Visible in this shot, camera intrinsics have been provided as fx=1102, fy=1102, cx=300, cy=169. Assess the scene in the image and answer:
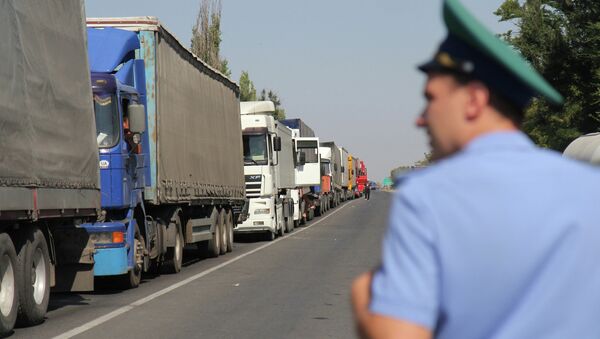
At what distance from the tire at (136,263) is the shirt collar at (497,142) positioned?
14.2 meters

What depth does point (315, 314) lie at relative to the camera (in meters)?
12.9

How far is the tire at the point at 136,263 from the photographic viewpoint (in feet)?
53.3

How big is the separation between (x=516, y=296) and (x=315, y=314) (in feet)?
36.3

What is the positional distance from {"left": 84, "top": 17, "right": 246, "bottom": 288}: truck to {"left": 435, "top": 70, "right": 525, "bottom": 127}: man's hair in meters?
13.4

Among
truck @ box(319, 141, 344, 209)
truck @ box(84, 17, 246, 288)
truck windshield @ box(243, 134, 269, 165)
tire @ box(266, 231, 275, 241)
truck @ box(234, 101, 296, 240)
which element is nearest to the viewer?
truck @ box(84, 17, 246, 288)

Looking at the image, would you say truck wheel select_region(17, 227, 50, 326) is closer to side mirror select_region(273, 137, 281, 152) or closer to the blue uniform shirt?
the blue uniform shirt

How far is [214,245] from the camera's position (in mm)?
23781

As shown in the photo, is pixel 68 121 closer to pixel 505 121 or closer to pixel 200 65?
pixel 200 65

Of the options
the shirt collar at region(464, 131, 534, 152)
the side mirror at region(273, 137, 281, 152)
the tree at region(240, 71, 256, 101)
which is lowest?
the shirt collar at region(464, 131, 534, 152)

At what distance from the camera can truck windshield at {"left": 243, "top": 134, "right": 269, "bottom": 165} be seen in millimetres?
30422

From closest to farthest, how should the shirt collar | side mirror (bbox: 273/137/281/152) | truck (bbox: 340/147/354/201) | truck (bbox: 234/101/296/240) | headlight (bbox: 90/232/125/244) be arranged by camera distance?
the shirt collar < headlight (bbox: 90/232/125/244) < truck (bbox: 234/101/296/240) < side mirror (bbox: 273/137/281/152) < truck (bbox: 340/147/354/201)

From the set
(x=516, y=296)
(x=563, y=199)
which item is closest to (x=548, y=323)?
(x=516, y=296)

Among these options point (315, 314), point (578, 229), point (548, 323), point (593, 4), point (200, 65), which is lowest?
point (315, 314)

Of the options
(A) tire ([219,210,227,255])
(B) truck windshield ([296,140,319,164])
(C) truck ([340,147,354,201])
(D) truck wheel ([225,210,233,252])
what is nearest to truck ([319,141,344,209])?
(C) truck ([340,147,354,201])
